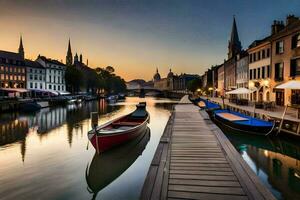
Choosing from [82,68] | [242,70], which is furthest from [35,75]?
[242,70]

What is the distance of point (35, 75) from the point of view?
7806cm

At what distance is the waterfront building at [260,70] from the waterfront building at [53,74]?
6771 cm

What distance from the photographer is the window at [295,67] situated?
26.6 meters

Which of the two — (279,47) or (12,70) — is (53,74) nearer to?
(12,70)

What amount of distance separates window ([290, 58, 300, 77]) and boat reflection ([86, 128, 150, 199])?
22.5 metres

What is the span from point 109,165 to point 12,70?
7168 centimetres

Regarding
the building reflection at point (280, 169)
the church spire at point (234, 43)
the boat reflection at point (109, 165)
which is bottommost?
the boat reflection at point (109, 165)

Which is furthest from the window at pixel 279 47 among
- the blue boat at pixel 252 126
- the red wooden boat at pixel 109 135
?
the red wooden boat at pixel 109 135

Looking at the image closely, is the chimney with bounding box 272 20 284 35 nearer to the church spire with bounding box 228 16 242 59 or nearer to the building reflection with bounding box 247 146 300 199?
the building reflection with bounding box 247 146 300 199

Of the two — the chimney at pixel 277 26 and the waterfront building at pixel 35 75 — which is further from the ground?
the chimney at pixel 277 26

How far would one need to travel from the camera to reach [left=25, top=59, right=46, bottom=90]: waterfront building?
75438 mm

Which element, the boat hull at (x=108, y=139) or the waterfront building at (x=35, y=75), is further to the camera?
the waterfront building at (x=35, y=75)

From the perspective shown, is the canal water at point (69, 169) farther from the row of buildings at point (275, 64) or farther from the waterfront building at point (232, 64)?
the waterfront building at point (232, 64)

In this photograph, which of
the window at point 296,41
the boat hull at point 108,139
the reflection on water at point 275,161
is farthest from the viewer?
the window at point 296,41
